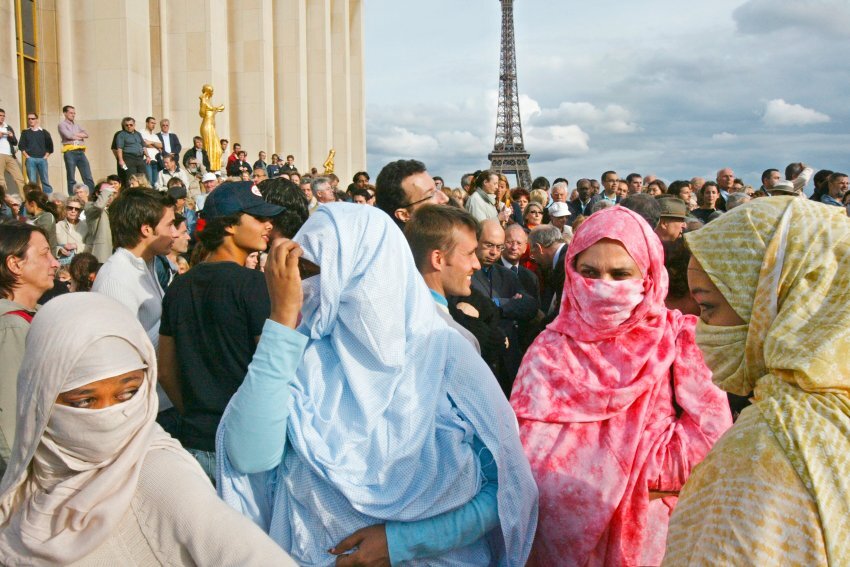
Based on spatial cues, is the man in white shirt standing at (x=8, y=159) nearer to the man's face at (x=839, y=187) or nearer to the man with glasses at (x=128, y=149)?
the man with glasses at (x=128, y=149)

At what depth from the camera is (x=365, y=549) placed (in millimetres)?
2229

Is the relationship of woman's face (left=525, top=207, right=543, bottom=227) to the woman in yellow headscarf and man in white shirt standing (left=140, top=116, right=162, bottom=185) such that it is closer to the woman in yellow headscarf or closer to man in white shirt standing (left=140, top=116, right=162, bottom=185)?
the woman in yellow headscarf

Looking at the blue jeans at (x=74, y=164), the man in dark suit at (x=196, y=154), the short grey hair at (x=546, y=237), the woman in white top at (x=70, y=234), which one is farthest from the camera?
the man in dark suit at (x=196, y=154)

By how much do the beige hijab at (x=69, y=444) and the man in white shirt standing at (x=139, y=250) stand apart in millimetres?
2147

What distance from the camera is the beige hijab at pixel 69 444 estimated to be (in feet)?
6.70

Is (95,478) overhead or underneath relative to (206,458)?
overhead

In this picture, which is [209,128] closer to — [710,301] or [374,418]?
[374,418]

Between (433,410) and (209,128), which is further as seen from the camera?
(209,128)

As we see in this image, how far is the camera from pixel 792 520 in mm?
1575

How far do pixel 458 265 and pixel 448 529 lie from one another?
1273 millimetres

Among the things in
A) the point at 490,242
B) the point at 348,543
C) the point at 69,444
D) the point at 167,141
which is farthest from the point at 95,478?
the point at 167,141

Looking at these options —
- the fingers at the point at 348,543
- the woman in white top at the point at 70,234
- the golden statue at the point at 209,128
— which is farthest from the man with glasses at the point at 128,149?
the fingers at the point at 348,543

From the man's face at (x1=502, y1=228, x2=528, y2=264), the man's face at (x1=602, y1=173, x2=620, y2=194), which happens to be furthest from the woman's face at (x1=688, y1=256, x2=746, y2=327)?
the man's face at (x1=602, y1=173, x2=620, y2=194)

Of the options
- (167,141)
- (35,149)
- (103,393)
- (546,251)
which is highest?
(167,141)
